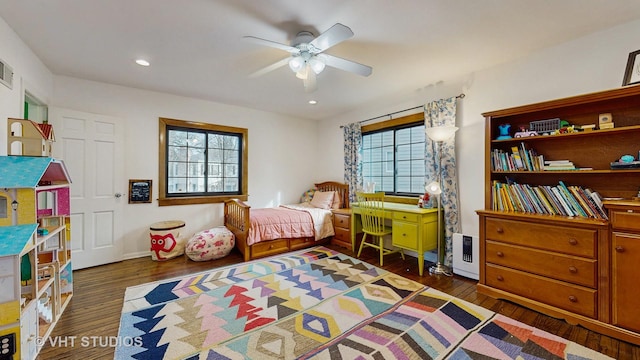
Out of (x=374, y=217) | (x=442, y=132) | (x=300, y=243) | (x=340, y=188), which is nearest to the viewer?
(x=442, y=132)

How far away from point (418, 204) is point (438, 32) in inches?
83.9

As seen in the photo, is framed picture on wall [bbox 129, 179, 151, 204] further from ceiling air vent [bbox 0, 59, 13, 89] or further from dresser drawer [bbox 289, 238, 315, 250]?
dresser drawer [bbox 289, 238, 315, 250]

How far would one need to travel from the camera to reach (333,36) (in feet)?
6.20

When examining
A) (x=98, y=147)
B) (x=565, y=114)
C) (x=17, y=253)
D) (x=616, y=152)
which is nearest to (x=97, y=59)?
(x=98, y=147)

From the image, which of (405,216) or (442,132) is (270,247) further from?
(442,132)

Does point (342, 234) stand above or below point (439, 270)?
above

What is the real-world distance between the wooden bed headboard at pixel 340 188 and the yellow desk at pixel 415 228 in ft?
4.33

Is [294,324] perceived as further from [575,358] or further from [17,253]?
[575,358]

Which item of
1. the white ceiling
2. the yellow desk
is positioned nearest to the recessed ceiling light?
the white ceiling

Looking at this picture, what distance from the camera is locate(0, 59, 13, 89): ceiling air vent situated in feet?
6.66

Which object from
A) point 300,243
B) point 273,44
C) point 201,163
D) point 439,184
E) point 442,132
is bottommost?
point 300,243

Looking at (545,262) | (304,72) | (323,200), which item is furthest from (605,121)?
(323,200)

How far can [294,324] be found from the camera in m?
2.02

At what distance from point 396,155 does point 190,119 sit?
3434 millimetres
